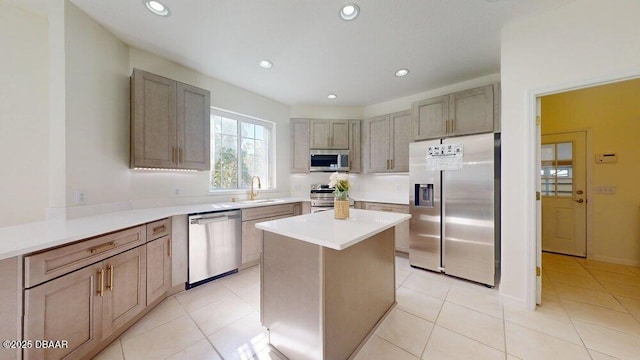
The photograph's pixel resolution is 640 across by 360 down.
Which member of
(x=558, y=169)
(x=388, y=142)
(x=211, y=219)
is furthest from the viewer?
(x=388, y=142)

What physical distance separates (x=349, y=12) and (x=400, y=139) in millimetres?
2187

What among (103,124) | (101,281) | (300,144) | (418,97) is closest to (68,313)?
(101,281)

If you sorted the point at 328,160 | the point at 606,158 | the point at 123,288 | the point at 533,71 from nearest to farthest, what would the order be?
the point at 123,288 < the point at 533,71 < the point at 606,158 < the point at 328,160

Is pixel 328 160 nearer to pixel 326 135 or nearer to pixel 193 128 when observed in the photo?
pixel 326 135

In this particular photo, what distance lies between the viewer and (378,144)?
391cm

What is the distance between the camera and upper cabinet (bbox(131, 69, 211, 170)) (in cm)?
227

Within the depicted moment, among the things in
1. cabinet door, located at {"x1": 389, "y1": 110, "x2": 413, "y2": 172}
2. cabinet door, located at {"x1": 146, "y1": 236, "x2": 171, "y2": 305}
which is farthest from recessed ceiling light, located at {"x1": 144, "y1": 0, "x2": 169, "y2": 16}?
cabinet door, located at {"x1": 389, "y1": 110, "x2": 413, "y2": 172}

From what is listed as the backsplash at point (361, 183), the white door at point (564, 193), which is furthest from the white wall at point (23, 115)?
the white door at point (564, 193)

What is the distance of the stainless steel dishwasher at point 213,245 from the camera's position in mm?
2465

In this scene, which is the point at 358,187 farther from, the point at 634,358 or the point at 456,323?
the point at 634,358

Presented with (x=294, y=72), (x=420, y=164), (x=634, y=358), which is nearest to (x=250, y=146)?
(x=294, y=72)

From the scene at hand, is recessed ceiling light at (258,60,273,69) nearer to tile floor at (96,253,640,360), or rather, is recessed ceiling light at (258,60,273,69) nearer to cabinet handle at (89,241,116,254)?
cabinet handle at (89,241,116,254)

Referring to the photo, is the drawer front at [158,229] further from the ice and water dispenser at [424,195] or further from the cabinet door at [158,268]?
→ the ice and water dispenser at [424,195]

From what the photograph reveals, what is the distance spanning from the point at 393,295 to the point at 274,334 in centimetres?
118
